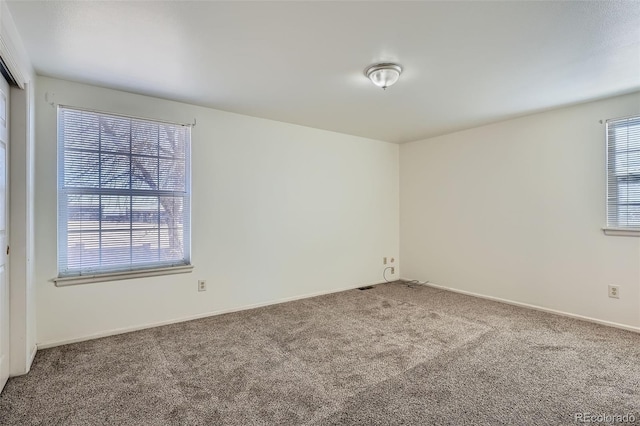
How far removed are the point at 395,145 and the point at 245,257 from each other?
3.12m

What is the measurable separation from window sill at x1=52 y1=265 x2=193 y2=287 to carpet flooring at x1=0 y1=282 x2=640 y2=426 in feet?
1.75

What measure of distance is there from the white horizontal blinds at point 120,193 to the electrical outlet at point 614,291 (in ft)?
14.4

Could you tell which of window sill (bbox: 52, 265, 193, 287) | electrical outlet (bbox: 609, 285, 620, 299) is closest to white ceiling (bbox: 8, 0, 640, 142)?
window sill (bbox: 52, 265, 193, 287)

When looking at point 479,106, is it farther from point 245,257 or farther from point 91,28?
point 91,28

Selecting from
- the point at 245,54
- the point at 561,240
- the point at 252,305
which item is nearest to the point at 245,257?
the point at 252,305

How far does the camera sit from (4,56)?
186 cm

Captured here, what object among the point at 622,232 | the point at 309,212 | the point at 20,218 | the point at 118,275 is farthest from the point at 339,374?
the point at 622,232

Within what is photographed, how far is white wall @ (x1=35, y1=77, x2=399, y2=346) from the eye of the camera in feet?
8.95

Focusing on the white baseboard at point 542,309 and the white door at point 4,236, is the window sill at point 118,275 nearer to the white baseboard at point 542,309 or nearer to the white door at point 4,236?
the white door at point 4,236

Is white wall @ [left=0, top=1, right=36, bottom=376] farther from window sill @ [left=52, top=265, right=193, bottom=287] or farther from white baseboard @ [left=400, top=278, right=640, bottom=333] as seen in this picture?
white baseboard @ [left=400, top=278, right=640, bottom=333]

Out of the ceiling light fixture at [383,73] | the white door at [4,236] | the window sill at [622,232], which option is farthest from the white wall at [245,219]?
the window sill at [622,232]

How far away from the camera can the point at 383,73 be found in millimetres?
2475

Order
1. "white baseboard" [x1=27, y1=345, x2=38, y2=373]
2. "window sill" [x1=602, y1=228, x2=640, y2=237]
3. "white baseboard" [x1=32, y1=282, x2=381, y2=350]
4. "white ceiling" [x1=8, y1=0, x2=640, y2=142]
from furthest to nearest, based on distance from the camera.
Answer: "window sill" [x1=602, y1=228, x2=640, y2=237], "white baseboard" [x1=32, y1=282, x2=381, y2=350], "white baseboard" [x1=27, y1=345, x2=38, y2=373], "white ceiling" [x1=8, y1=0, x2=640, y2=142]

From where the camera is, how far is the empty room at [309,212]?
189cm
